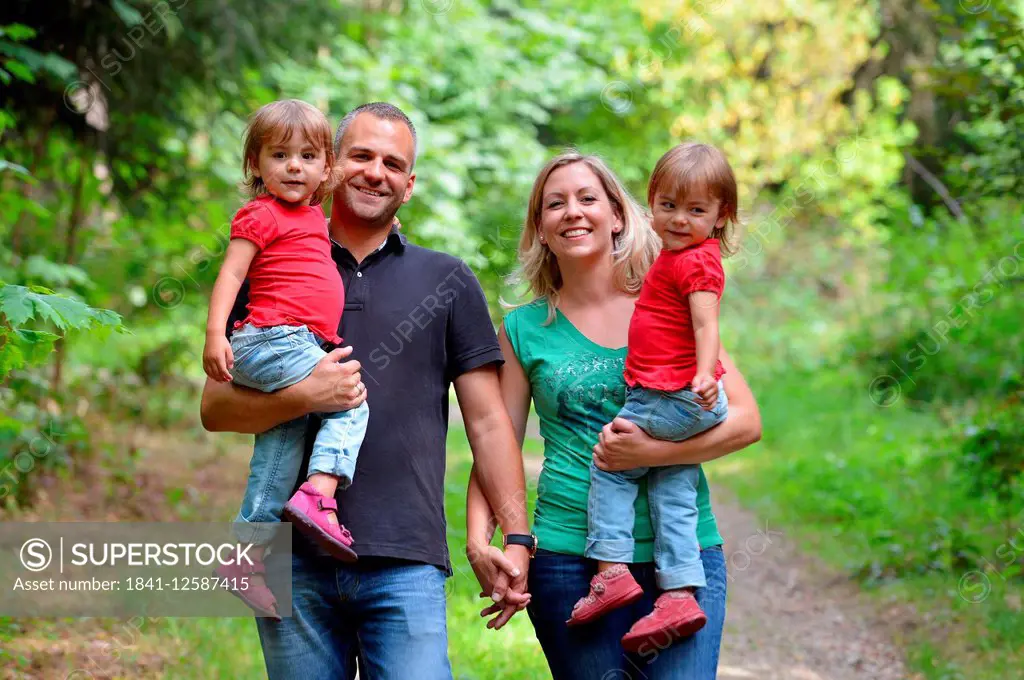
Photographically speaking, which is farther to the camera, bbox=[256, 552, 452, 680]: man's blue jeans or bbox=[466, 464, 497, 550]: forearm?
bbox=[466, 464, 497, 550]: forearm

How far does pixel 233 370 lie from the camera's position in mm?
2625

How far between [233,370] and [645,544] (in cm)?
117

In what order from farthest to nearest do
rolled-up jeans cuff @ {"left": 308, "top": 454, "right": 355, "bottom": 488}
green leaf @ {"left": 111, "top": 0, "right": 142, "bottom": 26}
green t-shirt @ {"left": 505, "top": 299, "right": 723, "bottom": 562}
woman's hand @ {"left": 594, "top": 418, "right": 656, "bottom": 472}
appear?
green leaf @ {"left": 111, "top": 0, "right": 142, "bottom": 26}
green t-shirt @ {"left": 505, "top": 299, "right": 723, "bottom": 562}
woman's hand @ {"left": 594, "top": 418, "right": 656, "bottom": 472}
rolled-up jeans cuff @ {"left": 308, "top": 454, "right": 355, "bottom": 488}

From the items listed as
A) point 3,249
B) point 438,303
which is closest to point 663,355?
point 438,303

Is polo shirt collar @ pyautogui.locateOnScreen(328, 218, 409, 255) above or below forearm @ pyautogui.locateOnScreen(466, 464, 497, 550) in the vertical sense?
above

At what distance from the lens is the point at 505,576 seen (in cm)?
283

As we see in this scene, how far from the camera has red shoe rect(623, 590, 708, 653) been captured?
2.63 meters

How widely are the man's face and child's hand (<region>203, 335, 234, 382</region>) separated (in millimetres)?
499

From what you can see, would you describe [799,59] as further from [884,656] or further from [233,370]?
[233,370]

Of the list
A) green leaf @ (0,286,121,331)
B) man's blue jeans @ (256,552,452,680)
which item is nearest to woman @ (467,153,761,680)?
man's blue jeans @ (256,552,452,680)

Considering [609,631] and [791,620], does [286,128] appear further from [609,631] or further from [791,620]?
[791,620]

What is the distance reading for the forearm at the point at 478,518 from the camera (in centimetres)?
292

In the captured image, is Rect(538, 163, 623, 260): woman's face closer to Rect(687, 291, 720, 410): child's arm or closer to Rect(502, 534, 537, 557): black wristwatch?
Rect(687, 291, 720, 410): child's arm

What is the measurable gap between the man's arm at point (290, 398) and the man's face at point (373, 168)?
397mm
